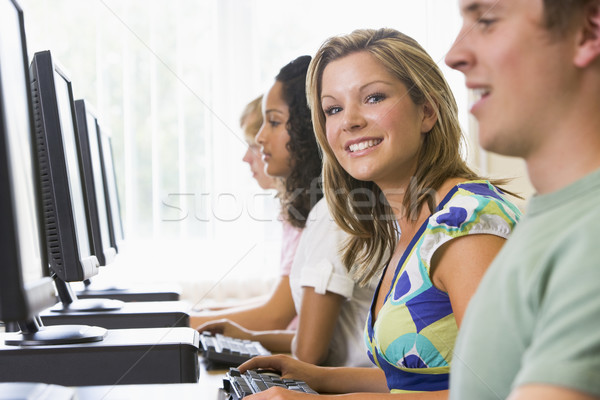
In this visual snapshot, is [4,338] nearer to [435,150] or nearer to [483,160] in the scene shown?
[435,150]

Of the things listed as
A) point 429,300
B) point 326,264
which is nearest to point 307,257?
point 326,264

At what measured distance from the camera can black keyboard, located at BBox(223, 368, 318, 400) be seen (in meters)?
0.97

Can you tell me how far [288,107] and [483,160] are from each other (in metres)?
1.84

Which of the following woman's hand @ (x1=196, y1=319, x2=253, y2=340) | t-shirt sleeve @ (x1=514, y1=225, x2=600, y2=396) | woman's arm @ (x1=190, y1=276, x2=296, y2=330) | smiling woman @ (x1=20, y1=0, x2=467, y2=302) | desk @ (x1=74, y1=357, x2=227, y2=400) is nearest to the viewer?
t-shirt sleeve @ (x1=514, y1=225, x2=600, y2=396)

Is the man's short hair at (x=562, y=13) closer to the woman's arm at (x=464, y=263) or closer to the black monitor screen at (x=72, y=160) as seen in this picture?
the woman's arm at (x=464, y=263)

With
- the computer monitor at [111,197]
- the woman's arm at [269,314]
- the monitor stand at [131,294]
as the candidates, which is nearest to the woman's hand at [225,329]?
the monitor stand at [131,294]

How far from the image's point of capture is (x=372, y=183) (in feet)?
4.39

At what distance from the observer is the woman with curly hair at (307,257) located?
1.42 m

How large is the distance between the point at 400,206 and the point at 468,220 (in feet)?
1.01

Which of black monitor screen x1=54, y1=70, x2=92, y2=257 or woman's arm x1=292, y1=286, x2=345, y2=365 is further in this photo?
woman's arm x1=292, y1=286, x2=345, y2=365

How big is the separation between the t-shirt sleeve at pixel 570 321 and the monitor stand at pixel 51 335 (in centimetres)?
79

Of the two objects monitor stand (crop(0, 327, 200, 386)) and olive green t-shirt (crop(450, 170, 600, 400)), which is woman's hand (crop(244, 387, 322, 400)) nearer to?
monitor stand (crop(0, 327, 200, 386))

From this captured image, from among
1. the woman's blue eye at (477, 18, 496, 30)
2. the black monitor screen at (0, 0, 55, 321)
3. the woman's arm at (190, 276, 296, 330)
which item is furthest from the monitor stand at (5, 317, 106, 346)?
the woman's arm at (190, 276, 296, 330)

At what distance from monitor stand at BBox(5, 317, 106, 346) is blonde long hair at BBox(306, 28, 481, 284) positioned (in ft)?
1.83
